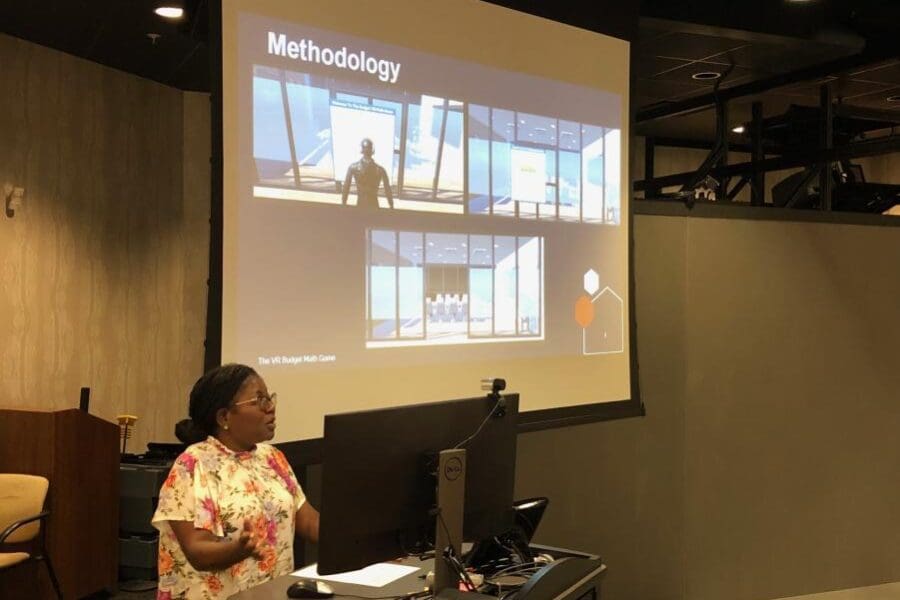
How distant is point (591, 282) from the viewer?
4.22 m

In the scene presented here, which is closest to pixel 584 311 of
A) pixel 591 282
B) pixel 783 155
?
pixel 591 282

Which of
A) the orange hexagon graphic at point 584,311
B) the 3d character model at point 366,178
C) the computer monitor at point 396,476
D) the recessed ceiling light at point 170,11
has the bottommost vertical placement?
the computer monitor at point 396,476

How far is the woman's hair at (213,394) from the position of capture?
2.26 metres

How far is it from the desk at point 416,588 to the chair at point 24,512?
7.93 ft

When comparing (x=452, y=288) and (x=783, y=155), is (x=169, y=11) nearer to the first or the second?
(x=452, y=288)

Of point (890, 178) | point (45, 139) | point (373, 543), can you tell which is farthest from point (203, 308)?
point (890, 178)

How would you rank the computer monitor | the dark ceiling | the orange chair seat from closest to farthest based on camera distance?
1. the computer monitor
2. the orange chair seat
3. the dark ceiling

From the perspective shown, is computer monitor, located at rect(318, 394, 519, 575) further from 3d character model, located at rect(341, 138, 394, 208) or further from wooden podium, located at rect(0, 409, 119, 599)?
wooden podium, located at rect(0, 409, 119, 599)

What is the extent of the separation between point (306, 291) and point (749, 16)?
10.0 ft

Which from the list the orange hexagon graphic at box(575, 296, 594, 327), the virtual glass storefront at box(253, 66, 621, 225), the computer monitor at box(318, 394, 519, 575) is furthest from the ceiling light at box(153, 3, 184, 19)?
the computer monitor at box(318, 394, 519, 575)

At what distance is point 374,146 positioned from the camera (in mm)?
3363

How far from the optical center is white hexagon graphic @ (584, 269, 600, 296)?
4.20 metres

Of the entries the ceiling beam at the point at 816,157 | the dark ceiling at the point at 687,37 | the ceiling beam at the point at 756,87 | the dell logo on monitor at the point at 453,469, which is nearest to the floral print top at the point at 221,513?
the dell logo on monitor at the point at 453,469

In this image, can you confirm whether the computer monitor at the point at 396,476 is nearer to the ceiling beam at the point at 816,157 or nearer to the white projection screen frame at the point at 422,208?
the white projection screen frame at the point at 422,208
